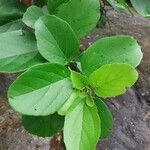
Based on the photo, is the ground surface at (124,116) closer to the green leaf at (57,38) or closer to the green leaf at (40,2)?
the green leaf at (40,2)

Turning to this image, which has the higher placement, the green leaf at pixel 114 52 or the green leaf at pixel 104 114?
the green leaf at pixel 114 52

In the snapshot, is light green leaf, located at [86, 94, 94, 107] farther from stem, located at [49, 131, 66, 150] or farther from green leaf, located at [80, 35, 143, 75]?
stem, located at [49, 131, 66, 150]

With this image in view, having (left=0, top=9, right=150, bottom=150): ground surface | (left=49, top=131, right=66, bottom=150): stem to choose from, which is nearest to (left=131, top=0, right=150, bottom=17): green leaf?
(left=0, top=9, right=150, bottom=150): ground surface

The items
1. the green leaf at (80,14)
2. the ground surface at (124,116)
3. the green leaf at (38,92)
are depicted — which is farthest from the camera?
the ground surface at (124,116)

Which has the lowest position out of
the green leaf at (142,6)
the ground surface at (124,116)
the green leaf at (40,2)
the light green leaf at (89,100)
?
the ground surface at (124,116)

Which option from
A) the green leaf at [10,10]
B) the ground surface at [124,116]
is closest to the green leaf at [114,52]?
the green leaf at [10,10]

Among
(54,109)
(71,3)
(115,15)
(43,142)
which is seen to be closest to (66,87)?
(54,109)
